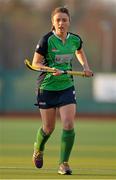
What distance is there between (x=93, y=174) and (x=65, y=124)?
2.47 ft

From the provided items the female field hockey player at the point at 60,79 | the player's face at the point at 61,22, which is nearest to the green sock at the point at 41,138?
the female field hockey player at the point at 60,79

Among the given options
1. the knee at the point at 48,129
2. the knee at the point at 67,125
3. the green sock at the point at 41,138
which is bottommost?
the green sock at the point at 41,138

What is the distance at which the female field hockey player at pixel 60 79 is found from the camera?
42.3 feet

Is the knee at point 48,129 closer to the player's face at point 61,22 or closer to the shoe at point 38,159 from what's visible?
the shoe at point 38,159

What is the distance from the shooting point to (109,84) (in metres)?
35.9

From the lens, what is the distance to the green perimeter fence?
3572 cm

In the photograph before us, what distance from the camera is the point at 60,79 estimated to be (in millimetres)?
13047

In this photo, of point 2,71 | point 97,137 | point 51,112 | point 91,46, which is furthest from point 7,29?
point 51,112

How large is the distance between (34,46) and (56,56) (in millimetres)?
31884

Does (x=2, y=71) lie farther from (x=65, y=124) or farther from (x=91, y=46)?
(x=65, y=124)

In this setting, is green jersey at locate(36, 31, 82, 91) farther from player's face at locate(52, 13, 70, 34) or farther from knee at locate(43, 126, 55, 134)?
knee at locate(43, 126, 55, 134)

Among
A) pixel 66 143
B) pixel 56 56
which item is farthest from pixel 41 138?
pixel 56 56

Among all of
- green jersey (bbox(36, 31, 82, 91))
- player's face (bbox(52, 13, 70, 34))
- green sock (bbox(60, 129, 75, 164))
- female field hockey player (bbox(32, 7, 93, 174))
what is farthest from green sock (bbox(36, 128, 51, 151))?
player's face (bbox(52, 13, 70, 34))

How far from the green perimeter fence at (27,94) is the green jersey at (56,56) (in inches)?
869
